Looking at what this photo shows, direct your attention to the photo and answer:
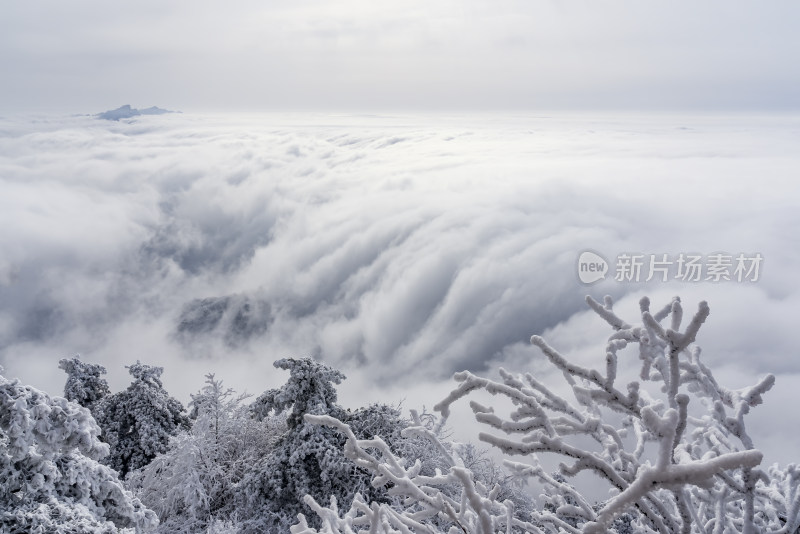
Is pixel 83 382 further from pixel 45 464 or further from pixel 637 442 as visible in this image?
pixel 637 442

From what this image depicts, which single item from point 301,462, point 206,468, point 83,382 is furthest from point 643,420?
point 83,382

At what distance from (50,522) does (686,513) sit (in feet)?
20.3

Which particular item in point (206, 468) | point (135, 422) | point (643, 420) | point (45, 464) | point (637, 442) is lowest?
point (135, 422)

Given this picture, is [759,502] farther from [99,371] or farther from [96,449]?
[99,371]

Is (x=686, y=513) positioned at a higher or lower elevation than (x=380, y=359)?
higher

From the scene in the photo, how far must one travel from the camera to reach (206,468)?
13914mm

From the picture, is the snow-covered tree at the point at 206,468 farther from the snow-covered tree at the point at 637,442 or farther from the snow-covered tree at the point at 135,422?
the snow-covered tree at the point at 637,442

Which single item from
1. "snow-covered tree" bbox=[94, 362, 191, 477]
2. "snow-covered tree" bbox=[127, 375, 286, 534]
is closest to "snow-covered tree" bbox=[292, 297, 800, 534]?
"snow-covered tree" bbox=[127, 375, 286, 534]

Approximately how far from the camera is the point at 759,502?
11.5 feet

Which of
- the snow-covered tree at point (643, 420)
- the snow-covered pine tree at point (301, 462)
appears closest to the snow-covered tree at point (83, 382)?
the snow-covered pine tree at point (301, 462)

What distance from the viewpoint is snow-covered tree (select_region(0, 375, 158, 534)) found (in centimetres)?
561

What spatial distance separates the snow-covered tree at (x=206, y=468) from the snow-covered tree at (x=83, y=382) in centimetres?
428

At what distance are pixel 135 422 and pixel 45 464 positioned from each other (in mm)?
11954

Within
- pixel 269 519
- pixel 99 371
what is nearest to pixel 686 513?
pixel 269 519
